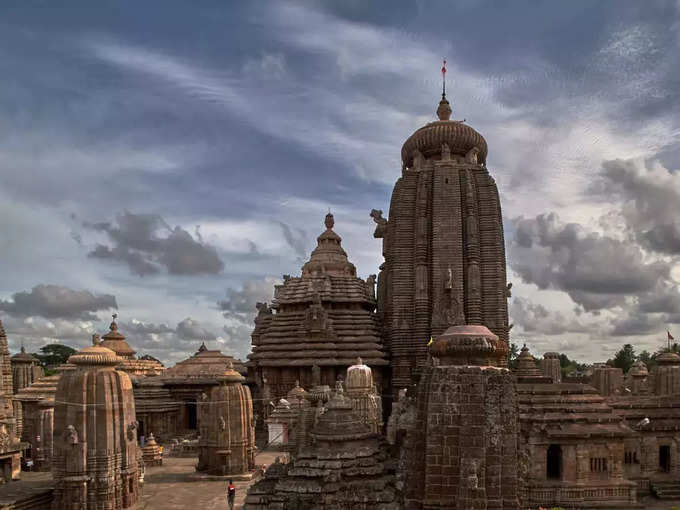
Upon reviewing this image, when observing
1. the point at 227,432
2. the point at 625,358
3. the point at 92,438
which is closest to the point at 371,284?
the point at 227,432

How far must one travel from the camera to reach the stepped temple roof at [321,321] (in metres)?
39.6

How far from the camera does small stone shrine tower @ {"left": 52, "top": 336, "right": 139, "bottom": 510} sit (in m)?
19.4

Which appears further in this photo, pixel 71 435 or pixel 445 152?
pixel 445 152

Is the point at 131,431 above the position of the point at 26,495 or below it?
above

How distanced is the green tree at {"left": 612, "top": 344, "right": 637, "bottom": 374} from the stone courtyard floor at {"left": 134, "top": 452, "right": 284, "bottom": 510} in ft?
250

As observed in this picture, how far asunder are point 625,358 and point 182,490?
85.7 meters

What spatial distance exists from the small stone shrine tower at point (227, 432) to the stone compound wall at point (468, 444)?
550 inches

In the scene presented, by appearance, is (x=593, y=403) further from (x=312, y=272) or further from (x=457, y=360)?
(x=312, y=272)

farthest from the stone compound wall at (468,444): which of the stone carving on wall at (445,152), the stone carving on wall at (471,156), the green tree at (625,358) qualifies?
the green tree at (625,358)

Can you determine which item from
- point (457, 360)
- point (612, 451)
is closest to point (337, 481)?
point (457, 360)

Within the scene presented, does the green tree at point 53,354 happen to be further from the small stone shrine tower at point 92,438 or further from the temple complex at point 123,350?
the small stone shrine tower at point 92,438

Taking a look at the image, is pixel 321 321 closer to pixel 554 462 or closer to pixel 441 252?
pixel 441 252

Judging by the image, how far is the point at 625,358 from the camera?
303ft

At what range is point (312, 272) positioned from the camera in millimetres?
46844
